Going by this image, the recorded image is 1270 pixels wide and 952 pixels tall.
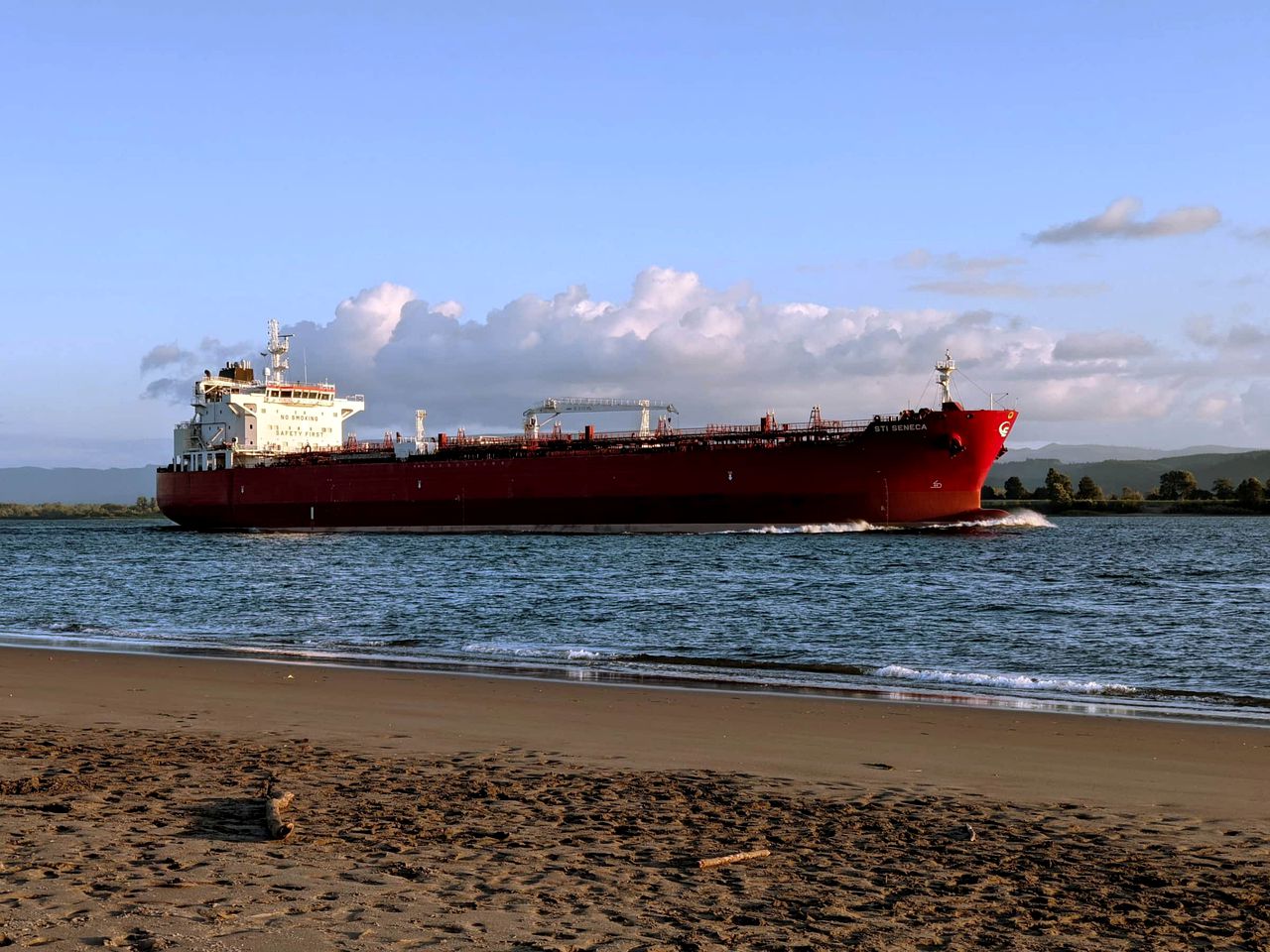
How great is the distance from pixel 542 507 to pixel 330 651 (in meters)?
37.5

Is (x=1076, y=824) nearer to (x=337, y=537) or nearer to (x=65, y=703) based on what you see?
(x=65, y=703)

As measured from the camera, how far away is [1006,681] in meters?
13.3

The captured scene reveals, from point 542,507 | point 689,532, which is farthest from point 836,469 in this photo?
point 542,507

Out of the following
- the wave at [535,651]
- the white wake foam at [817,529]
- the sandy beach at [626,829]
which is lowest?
the wave at [535,651]

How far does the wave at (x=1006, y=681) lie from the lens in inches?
494

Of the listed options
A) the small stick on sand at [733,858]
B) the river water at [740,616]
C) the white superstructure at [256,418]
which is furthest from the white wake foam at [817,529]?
the small stick on sand at [733,858]

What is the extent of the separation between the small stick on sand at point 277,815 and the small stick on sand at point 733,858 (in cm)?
208

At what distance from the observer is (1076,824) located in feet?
20.4

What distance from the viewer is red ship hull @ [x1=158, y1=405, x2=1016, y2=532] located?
48.9m

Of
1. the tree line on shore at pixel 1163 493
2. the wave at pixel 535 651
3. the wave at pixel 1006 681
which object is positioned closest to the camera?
the wave at pixel 1006 681

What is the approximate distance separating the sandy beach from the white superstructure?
60.3 m

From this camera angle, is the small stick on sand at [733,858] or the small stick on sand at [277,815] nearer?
the small stick on sand at [733,858]

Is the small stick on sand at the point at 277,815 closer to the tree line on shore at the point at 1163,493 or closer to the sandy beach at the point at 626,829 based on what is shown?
the sandy beach at the point at 626,829

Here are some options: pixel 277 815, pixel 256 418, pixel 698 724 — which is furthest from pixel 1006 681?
pixel 256 418
